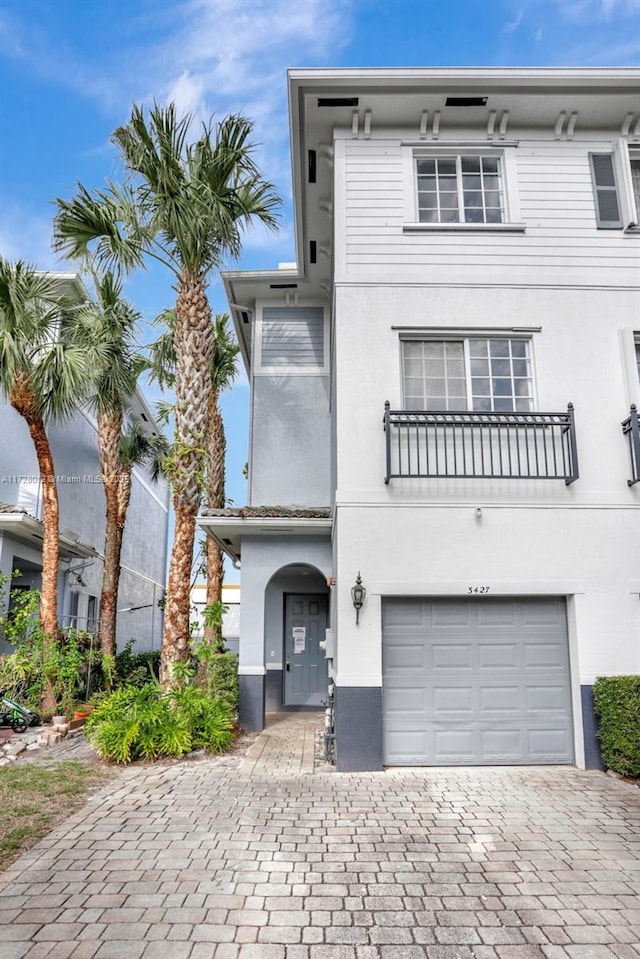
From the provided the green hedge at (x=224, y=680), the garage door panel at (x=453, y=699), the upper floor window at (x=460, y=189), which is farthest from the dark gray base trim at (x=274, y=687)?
the upper floor window at (x=460, y=189)

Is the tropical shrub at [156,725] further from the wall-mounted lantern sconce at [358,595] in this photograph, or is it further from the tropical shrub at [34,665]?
the wall-mounted lantern sconce at [358,595]

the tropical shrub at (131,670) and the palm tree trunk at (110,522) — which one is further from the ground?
the palm tree trunk at (110,522)

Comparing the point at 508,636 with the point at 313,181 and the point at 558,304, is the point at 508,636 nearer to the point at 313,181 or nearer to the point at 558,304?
the point at 558,304

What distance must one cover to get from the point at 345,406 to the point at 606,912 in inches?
252

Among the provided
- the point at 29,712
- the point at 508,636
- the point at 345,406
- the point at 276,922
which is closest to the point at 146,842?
the point at 276,922

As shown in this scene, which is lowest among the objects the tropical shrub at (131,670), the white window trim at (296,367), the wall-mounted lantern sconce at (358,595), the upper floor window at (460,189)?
the tropical shrub at (131,670)

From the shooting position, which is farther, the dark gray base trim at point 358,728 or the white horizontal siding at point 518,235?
the white horizontal siding at point 518,235

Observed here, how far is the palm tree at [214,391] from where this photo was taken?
15352mm

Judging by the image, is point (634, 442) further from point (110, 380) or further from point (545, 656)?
point (110, 380)

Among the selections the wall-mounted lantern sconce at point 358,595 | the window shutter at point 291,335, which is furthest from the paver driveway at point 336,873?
the window shutter at point 291,335

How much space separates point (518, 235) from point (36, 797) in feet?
32.3

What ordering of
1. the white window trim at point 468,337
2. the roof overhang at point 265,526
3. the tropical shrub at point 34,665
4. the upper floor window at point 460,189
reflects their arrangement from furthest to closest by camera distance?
1. the tropical shrub at point 34,665
2. the roof overhang at point 265,526
3. the upper floor window at point 460,189
4. the white window trim at point 468,337

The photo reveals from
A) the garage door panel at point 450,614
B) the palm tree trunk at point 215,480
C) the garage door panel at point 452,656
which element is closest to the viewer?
the garage door panel at point 452,656

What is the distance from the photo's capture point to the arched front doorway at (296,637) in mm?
14406
